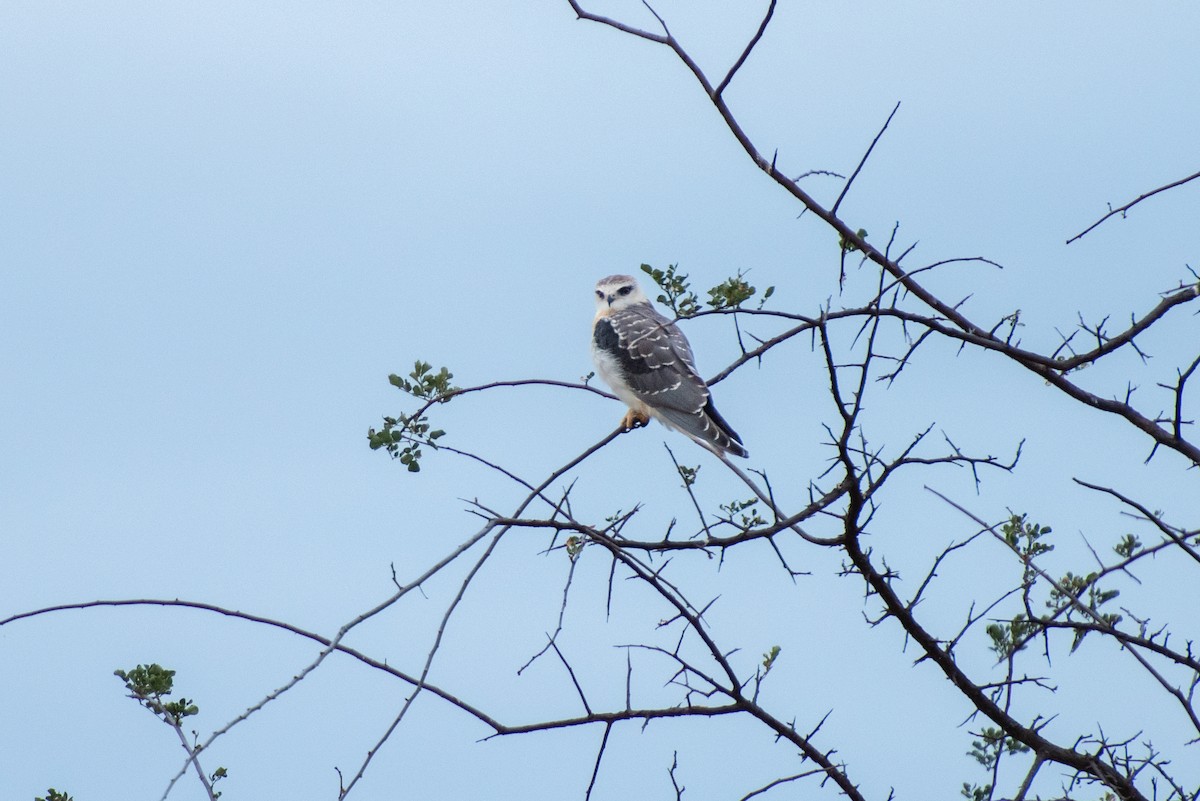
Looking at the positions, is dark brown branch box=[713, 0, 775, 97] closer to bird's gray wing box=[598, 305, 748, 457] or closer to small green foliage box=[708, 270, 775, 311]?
small green foliage box=[708, 270, 775, 311]

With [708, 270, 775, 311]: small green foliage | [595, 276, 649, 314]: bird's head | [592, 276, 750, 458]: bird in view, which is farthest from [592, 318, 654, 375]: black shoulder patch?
[708, 270, 775, 311]: small green foliage

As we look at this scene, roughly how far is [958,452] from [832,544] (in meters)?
0.47

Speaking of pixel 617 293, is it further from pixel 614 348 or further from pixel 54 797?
pixel 54 797

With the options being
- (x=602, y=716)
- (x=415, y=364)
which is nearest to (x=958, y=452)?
(x=602, y=716)

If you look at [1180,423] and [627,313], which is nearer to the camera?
[1180,423]

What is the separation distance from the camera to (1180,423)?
3600 mm

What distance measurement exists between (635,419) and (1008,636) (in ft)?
10.7

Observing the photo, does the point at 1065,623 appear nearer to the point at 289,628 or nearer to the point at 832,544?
the point at 832,544

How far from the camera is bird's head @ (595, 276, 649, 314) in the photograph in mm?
8312

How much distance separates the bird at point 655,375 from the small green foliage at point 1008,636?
7.07ft

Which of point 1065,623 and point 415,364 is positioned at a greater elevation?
point 415,364

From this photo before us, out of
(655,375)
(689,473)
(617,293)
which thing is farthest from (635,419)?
(689,473)

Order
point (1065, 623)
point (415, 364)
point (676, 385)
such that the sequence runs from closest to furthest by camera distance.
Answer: point (1065, 623) → point (415, 364) → point (676, 385)

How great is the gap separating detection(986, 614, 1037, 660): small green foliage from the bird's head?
4.47 meters
